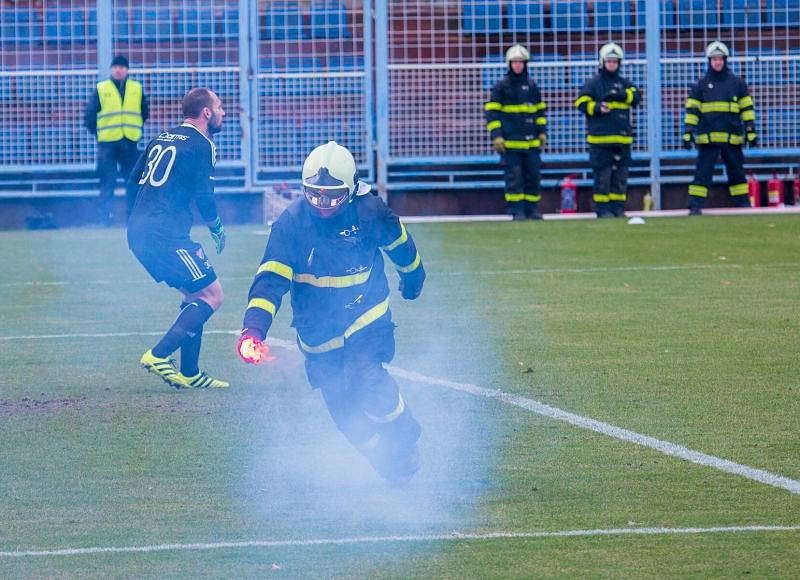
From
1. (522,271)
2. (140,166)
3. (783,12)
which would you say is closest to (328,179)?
(140,166)

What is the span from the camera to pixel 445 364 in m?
9.84

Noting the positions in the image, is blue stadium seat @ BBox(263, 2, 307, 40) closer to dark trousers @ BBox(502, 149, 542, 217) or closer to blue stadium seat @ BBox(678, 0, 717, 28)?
dark trousers @ BBox(502, 149, 542, 217)

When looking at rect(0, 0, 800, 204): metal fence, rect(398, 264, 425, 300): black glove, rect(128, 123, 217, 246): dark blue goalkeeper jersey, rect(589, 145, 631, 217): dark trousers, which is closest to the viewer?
rect(398, 264, 425, 300): black glove

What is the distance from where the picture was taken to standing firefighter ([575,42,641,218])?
883 inches

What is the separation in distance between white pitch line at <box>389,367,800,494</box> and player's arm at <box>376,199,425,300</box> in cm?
135

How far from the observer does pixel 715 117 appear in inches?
901

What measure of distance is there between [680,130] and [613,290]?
40.7 ft

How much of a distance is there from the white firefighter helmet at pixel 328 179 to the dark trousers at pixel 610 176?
1664 cm

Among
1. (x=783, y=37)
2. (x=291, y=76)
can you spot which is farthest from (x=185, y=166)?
(x=783, y=37)

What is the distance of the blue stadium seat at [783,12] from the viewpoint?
85.4ft

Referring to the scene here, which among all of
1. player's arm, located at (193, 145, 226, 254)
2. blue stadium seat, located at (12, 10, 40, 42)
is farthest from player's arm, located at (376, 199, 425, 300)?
→ blue stadium seat, located at (12, 10, 40, 42)

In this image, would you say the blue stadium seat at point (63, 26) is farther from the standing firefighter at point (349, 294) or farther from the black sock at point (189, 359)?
the standing firefighter at point (349, 294)

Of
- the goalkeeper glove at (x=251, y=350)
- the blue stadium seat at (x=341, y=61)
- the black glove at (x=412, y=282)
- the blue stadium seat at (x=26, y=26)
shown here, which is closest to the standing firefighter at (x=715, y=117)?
the blue stadium seat at (x=341, y=61)

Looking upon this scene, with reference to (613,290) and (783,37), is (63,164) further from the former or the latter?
(613,290)
